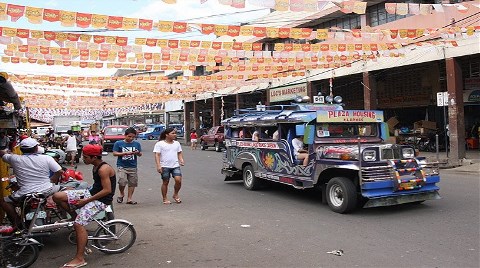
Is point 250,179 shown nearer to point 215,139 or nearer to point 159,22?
point 159,22

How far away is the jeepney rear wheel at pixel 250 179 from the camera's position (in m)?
10.7

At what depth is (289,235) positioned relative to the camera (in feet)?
20.6

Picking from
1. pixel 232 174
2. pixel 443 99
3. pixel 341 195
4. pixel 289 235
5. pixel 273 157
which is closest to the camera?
pixel 289 235

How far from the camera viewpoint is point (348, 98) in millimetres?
26609

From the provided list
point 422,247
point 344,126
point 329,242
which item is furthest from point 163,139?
point 422,247

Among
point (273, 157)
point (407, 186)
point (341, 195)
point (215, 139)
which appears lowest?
point (341, 195)

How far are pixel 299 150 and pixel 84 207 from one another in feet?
16.5

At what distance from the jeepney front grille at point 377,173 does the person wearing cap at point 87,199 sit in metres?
4.34

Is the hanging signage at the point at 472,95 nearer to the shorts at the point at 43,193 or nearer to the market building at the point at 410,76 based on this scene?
the market building at the point at 410,76

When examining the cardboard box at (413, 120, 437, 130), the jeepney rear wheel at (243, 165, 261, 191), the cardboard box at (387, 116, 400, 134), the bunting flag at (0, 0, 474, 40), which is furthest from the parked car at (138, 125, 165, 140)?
the jeepney rear wheel at (243, 165, 261, 191)

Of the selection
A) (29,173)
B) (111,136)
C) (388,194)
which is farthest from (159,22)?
(111,136)

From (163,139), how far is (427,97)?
1735 cm

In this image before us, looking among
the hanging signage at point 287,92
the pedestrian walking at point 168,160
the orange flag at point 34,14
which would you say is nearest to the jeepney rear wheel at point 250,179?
the pedestrian walking at point 168,160

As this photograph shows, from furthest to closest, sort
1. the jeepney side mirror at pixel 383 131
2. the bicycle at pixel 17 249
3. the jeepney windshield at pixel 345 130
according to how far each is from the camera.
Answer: the jeepney side mirror at pixel 383 131, the jeepney windshield at pixel 345 130, the bicycle at pixel 17 249
